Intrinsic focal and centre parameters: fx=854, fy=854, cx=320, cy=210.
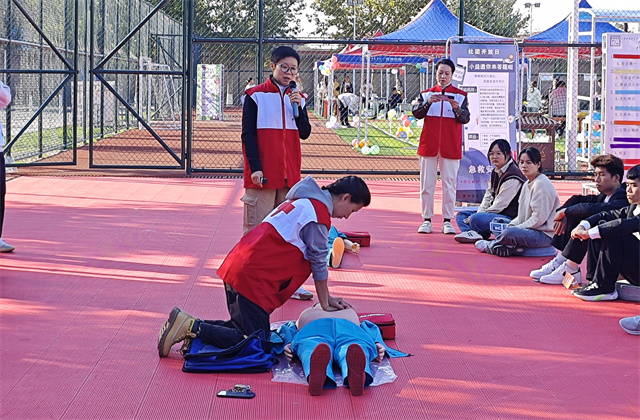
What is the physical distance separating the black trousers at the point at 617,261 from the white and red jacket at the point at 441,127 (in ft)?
10.0

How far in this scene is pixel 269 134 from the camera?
20.6ft

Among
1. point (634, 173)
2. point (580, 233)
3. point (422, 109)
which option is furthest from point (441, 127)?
point (634, 173)

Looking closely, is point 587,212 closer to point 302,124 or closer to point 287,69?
point 302,124

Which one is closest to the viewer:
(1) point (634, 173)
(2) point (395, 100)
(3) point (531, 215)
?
(1) point (634, 173)

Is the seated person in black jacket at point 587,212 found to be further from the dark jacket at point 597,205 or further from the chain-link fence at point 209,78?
the chain-link fence at point 209,78

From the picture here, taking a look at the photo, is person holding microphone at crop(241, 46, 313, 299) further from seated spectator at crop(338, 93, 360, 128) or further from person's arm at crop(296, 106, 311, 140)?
seated spectator at crop(338, 93, 360, 128)

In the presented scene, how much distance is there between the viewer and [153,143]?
2164cm

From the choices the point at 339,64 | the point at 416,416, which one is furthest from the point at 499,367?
the point at 339,64

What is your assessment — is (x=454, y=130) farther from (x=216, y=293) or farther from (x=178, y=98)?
(x=178, y=98)

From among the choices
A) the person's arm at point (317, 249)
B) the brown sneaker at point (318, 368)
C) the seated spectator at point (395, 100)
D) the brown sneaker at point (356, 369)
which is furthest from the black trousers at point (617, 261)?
the seated spectator at point (395, 100)

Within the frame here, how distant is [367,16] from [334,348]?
35.5 metres

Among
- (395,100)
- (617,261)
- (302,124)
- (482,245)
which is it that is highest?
(395,100)

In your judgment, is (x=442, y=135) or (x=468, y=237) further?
(x=442, y=135)

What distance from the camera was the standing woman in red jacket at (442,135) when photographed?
9016 mm
